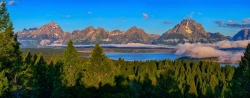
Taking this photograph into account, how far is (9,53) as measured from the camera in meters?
28.4

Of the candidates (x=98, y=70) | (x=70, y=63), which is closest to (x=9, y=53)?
(x=98, y=70)

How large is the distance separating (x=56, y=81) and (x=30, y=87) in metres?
5.07

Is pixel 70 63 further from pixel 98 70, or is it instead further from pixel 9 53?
pixel 9 53

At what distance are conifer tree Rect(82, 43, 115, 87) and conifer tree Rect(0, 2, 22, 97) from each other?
305 inches

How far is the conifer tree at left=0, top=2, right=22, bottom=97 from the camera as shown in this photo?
26528mm

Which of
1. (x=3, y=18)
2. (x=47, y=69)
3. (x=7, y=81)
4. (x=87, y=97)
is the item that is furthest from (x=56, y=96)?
(x=47, y=69)

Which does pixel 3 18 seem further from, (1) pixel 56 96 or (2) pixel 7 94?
(1) pixel 56 96

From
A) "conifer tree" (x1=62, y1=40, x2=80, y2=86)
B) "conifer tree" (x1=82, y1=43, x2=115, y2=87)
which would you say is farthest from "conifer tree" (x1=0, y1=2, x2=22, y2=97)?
"conifer tree" (x1=62, y1=40, x2=80, y2=86)

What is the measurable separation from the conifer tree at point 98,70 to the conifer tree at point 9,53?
774cm

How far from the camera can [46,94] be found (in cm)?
5688

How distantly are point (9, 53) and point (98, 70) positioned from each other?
959 centimetres

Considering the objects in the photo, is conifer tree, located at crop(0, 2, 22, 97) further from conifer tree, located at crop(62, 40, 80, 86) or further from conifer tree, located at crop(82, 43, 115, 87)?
conifer tree, located at crop(62, 40, 80, 86)

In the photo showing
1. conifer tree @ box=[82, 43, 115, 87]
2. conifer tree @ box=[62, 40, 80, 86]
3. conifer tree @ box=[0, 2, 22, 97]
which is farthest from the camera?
conifer tree @ box=[62, 40, 80, 86]

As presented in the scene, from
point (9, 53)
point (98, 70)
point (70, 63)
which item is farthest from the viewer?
point (70, 63)
